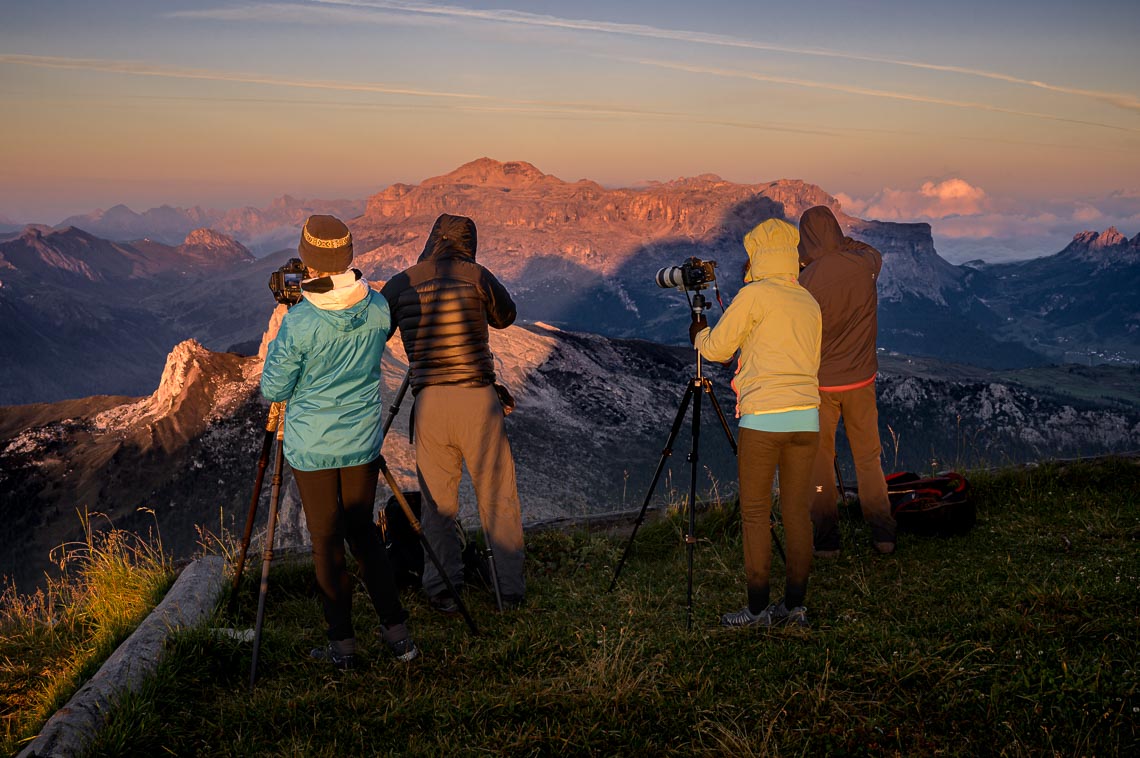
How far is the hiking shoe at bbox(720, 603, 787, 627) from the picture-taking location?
525cm

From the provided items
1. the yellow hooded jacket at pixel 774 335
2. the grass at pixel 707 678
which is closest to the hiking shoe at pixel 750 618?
the grass at pixel 707 678

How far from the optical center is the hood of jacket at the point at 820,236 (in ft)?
22.3

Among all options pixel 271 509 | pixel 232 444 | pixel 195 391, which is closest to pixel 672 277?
pixel 271 509

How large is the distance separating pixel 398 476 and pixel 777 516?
17082 millimetres

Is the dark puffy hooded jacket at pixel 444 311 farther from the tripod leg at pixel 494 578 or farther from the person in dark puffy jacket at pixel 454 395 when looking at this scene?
the tripod leg at pixel 494 578

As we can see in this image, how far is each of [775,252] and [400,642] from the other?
3.50 metres

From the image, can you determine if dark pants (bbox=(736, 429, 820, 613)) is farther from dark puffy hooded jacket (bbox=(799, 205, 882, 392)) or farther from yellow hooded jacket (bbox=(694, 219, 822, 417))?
dark puffy hooded jacket (bbox=(799, 205, 882, 392))

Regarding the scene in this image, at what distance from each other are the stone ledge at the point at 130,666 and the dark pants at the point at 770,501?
3.80 metres

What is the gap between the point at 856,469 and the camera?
274 inches

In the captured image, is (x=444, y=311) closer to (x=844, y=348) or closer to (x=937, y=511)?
(x=844, y=348)

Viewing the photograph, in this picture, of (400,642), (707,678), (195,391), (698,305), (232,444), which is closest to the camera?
(707,678)

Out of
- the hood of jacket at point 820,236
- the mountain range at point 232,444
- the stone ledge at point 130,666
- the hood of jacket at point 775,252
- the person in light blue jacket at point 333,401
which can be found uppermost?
the hood of jacket at point 820,236

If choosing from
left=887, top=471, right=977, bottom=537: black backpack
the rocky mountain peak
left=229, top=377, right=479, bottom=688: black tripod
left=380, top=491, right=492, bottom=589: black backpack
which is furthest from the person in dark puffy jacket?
the rocky mountain peak

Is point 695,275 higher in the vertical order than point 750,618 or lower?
higher
